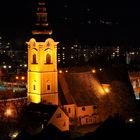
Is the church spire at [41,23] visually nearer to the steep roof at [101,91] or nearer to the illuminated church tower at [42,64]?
the illuminated church tower at [42,64]

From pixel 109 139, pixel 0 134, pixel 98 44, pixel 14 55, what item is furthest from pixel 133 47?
pixel 109 139

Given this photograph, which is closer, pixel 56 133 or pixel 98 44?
pixel 56 133

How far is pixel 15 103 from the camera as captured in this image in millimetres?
52719

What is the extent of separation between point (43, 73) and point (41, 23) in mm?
4554

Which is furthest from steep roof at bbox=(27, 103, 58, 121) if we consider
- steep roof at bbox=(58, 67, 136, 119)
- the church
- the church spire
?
the church spire

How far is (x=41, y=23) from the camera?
54312 mm

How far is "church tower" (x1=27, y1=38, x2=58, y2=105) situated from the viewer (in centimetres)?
5412

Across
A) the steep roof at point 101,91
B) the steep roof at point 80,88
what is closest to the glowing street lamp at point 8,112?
the steep roof at point 101,91

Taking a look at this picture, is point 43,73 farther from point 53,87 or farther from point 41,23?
point 41,23

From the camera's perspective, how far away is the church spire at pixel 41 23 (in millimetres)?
54125

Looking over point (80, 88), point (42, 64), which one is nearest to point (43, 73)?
point (42, 64)

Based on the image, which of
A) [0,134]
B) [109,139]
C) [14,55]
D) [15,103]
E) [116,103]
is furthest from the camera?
[14,55]

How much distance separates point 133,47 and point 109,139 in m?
120

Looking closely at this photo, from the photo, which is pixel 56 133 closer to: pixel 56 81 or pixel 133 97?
pixel 56 81
